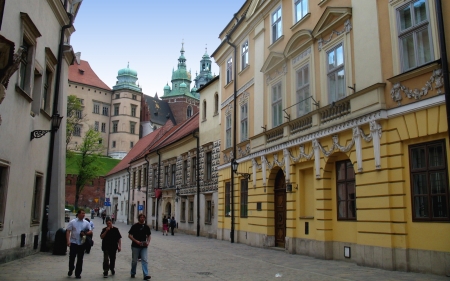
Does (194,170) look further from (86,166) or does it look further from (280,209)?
(86,166)

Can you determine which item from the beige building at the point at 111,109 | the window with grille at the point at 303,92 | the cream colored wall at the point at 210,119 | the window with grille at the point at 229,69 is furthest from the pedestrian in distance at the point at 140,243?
the beige building at the point at 111,109

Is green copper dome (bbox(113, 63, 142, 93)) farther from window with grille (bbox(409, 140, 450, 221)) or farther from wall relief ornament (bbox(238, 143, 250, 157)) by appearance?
window with grille (bbox(409, 140, 450, 221))

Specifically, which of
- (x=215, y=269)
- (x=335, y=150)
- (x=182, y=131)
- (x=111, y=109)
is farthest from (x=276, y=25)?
(x=111, y=109)

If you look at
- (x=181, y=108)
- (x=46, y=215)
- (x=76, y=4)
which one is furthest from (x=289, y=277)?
(x=181, y=108)

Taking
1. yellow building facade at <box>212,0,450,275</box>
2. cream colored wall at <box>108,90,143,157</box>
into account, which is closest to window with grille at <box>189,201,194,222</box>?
yellow building facade at <box>212,0,450,275</box>

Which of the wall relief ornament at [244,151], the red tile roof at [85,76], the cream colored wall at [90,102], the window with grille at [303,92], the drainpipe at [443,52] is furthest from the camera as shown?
the red tile roof at [85,76]

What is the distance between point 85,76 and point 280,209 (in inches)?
3627

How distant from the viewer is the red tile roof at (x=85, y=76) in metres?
99.8

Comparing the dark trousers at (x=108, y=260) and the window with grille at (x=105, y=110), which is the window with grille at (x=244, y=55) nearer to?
the dark trousers at (x=108, y=260)

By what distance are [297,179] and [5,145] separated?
1017cm

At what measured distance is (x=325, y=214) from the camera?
48.4 feet

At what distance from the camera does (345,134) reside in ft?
45.3

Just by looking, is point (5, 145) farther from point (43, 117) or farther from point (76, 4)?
point (76, 4)

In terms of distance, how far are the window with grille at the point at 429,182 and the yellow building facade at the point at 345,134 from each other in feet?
0.09
